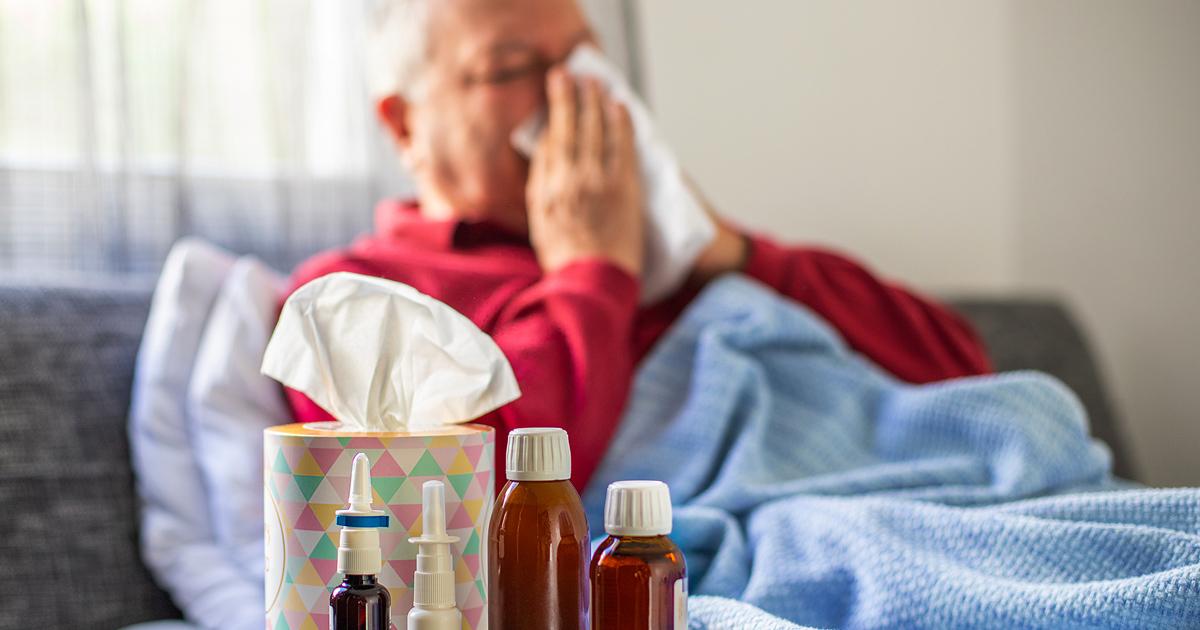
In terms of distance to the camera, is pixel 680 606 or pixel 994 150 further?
pixel 994 150

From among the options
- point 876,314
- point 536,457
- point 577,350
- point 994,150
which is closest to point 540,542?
point 536,457

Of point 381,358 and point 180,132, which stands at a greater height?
point 180,132

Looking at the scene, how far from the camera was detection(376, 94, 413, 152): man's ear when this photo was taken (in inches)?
42.8

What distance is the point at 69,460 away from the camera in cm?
87

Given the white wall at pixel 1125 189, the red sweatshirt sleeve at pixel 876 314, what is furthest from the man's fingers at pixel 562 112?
the white wall at pixel 1125 189

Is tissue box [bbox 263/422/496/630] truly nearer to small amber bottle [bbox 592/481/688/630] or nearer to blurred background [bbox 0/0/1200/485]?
small amber bottle [bbox 592/481/688/630]

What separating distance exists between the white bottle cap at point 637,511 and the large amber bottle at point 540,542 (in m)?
0.03

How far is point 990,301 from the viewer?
158 centimetres

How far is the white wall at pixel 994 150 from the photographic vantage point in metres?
1.69

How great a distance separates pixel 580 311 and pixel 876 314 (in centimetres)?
45

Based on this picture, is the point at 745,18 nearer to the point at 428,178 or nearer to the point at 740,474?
the point at 428,178

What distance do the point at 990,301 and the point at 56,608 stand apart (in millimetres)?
1280

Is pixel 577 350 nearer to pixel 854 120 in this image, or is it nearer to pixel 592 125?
pixel 592 125

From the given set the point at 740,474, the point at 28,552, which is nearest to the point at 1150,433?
the point at 740,474
